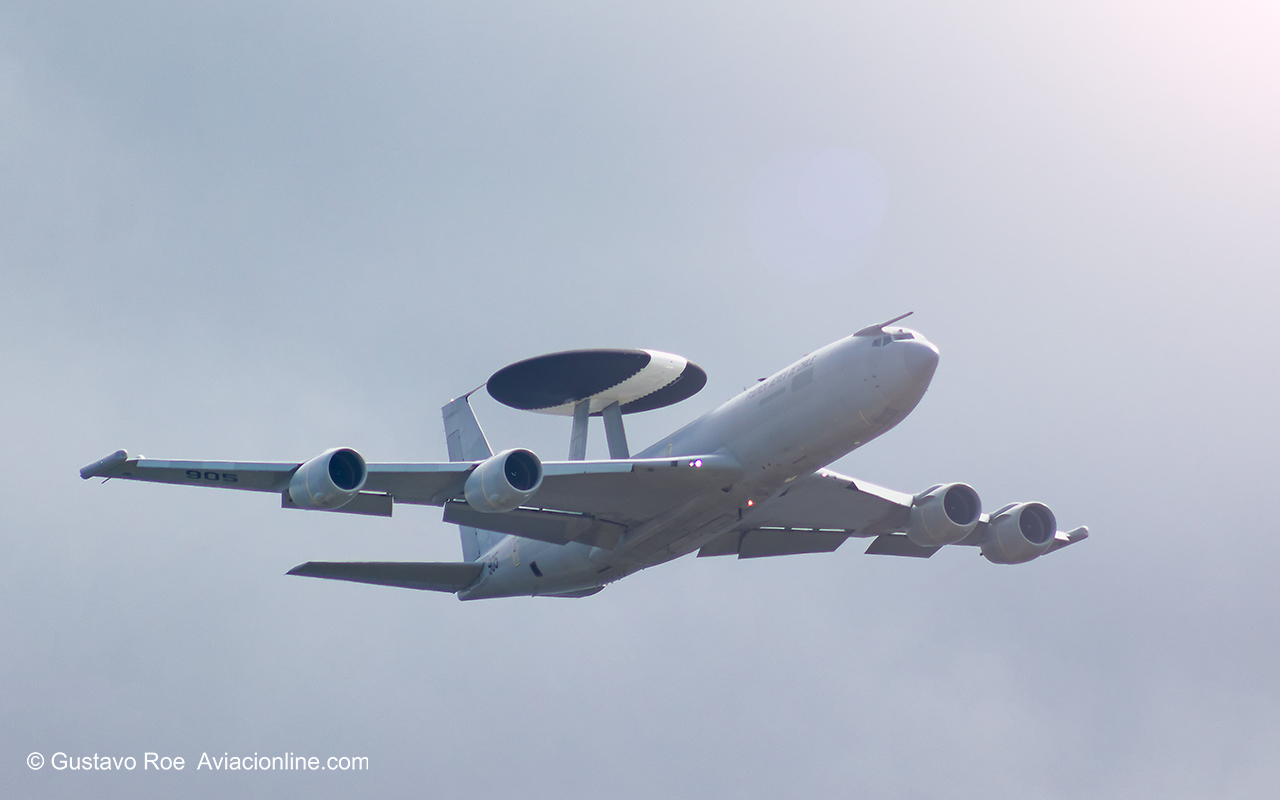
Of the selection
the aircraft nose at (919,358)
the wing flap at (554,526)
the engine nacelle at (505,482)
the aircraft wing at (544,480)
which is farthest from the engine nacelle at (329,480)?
the aircraft nose at (919,358)

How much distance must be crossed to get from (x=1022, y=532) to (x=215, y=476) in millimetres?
28533

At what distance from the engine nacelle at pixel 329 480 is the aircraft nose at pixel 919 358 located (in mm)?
15416

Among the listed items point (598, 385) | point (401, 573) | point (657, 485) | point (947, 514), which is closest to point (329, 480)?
point (657, 485)

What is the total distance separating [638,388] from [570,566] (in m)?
7.20

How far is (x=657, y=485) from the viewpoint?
35.7 m

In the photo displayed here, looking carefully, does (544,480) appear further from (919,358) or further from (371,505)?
(919,358)

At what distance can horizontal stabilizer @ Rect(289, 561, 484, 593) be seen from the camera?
128 feet

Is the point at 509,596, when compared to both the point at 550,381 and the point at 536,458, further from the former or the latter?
the point at 536,458

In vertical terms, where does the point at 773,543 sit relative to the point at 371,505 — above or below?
below

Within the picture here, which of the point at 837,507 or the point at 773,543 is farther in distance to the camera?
the point at 773,543

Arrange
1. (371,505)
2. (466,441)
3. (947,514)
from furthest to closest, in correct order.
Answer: (466,441) < (947,514) < (371,505)

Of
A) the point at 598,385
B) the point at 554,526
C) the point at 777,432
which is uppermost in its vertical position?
the point at 598,385

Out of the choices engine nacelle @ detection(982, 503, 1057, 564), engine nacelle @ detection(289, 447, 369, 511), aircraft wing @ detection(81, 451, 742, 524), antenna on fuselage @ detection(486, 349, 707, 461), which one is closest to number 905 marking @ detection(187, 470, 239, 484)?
aircraft wing @ detection(81, 451, 742, 524)

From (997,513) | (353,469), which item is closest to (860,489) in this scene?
(997,513)
